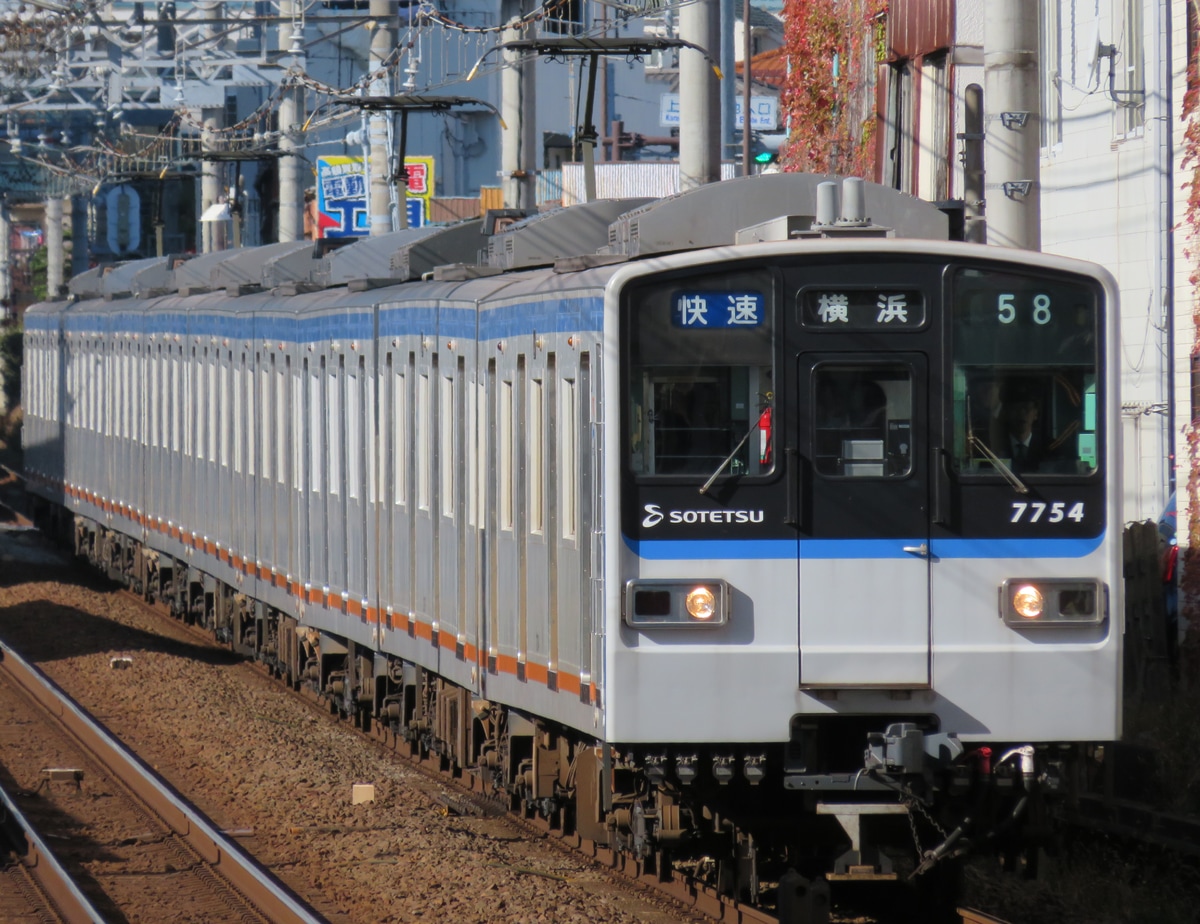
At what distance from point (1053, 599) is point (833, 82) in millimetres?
13538

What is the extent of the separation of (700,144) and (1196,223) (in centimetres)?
325

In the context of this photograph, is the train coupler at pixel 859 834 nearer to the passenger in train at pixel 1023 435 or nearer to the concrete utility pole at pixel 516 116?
the passenger in train at pixel 1023 435

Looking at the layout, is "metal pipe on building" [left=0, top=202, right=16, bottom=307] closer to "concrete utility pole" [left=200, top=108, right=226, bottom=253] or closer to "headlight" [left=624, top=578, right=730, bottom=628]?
"concrete utility pole" [left=200, top=108, right=226, bottom=253]

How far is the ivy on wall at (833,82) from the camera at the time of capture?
1903cm

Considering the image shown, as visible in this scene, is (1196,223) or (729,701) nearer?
(729,701)

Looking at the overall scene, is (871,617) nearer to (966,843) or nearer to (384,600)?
(966,843)

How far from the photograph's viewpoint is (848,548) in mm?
7395

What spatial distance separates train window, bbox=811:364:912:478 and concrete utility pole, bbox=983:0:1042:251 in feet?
6.57

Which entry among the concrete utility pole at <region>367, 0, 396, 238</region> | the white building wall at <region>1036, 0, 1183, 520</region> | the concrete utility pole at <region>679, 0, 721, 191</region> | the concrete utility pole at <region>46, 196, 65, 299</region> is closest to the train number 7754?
the concrete utility pole at <region>679, 0, 721, 191</region>

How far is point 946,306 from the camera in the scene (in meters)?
7.45

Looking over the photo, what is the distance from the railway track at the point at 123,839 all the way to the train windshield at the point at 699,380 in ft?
8.25

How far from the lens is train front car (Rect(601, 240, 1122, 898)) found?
7340mm

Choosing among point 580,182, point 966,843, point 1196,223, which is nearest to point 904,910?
point 966,843

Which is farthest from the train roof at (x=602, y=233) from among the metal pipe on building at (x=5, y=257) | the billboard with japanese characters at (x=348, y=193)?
the metal pipe on building at (x=5, y=257)
